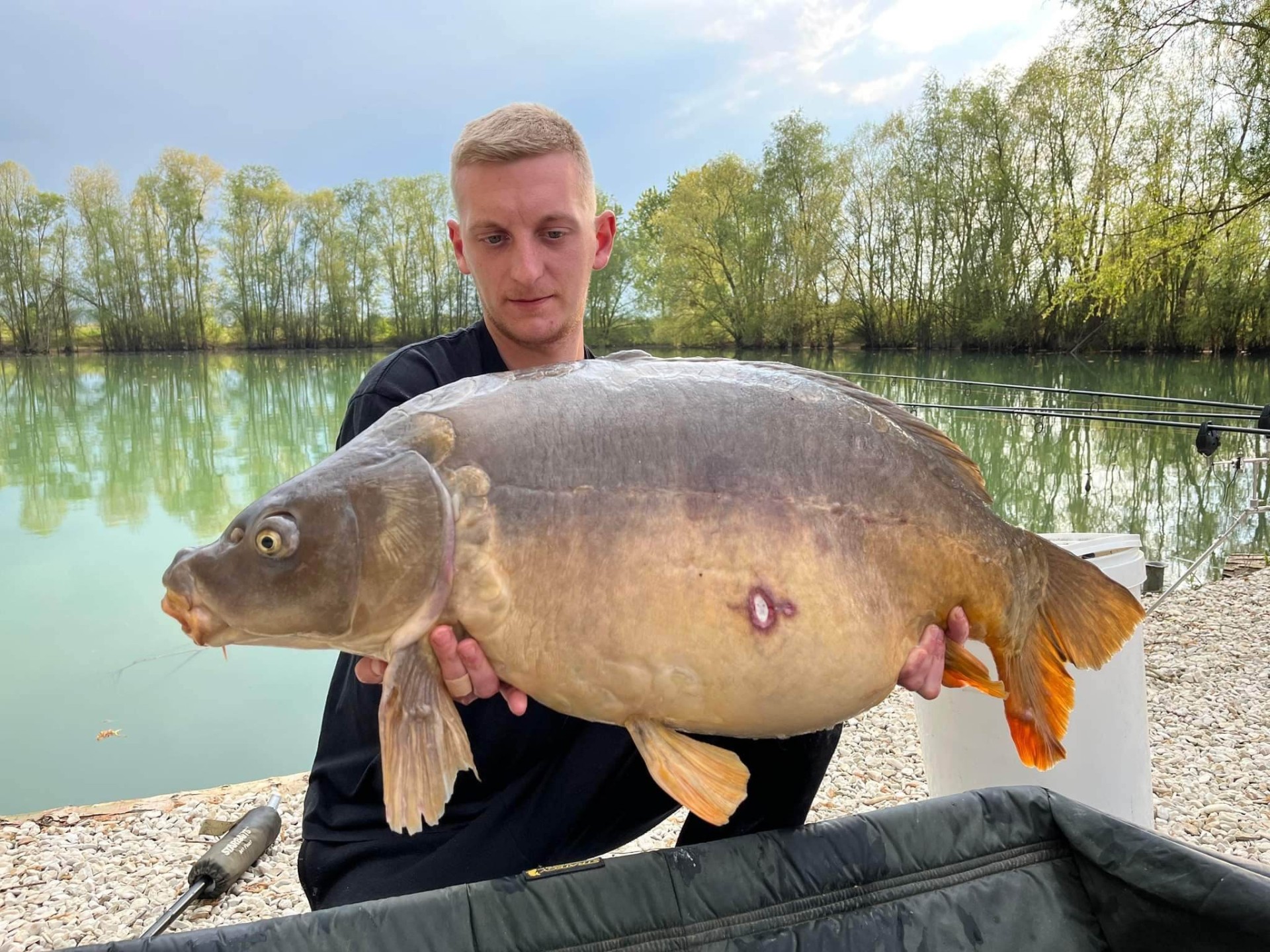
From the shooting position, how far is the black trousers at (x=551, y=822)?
1469 millimetres

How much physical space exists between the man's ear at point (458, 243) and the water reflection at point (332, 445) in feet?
16.9

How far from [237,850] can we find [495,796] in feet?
3.66

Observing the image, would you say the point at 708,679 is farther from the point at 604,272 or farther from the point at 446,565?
the point at 604,272

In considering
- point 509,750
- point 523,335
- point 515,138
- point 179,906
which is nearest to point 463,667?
point 509,750

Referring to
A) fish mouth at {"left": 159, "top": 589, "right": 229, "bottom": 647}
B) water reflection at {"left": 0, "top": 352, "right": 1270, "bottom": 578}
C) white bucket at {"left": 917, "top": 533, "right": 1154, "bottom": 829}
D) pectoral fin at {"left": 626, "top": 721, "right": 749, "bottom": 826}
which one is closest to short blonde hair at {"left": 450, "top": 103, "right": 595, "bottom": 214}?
fish mouth at {"left": 159, "top": 589, "right": 229, "bottom": 647}

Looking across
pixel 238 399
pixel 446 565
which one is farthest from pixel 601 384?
pixel 238 399

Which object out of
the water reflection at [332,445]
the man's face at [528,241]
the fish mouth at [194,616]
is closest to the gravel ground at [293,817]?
the fish mouth at [194,616]

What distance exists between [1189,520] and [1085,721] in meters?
6.07

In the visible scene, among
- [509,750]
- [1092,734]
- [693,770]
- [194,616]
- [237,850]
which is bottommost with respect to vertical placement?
[237,850]

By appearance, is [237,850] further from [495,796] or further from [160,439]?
[160,439]

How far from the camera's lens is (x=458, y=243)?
1883 millimetres

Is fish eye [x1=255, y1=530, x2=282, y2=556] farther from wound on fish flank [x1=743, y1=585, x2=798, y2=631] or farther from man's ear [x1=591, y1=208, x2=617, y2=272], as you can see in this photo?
man's ear [x1=591, y1=208, x2=617, y2=272]

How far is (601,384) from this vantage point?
3.85 ft

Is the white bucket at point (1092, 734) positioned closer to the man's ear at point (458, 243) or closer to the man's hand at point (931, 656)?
the man's hand at point (931, 656)
